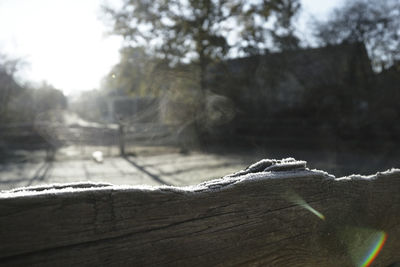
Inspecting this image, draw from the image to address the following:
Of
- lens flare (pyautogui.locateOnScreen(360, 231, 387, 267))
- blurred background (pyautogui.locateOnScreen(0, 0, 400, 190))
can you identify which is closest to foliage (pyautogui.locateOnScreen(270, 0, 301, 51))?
blurred background (pyautogui.locateOnScreen(0, 0, 400, 190))

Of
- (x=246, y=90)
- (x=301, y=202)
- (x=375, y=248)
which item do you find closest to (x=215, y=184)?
(x=301, y=202)

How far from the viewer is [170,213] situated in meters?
0.94

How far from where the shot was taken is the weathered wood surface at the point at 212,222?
77 centimetres

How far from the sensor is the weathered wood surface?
772mm

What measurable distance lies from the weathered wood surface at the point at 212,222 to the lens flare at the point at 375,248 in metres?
0.03

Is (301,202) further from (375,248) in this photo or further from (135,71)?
(135,71)

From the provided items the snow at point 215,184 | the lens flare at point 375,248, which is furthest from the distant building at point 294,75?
the snow at point 215,184

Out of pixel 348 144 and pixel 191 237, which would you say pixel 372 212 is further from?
pixel 348 144

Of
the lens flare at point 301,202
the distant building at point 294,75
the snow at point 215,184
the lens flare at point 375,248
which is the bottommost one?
the lens flare at point 375,248

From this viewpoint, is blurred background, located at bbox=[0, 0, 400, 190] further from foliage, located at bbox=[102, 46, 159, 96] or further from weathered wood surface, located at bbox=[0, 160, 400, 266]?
weathered wood surface, located at bbox=[0, 160, 400, 266]

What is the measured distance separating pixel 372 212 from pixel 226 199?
29.5 inches

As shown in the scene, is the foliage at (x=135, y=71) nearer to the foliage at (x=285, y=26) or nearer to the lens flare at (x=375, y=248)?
the foliage at (x=285, y=26)

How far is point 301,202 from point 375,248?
0.51 metres

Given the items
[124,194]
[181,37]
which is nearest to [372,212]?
[124,194]
